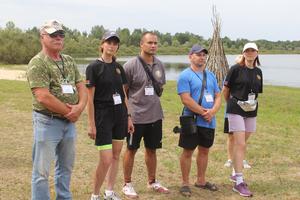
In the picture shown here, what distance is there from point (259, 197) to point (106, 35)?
8.48 feet

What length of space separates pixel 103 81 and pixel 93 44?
68.6m

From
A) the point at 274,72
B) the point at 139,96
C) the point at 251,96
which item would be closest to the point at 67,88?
the point at 139,96

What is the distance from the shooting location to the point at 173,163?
6.37 m

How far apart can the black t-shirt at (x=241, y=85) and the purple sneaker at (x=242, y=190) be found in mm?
877

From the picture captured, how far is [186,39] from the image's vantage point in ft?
328

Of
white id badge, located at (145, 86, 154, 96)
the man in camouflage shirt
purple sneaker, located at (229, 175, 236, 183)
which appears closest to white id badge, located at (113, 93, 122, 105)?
white id badge, located at (145, 86, 154, 96)

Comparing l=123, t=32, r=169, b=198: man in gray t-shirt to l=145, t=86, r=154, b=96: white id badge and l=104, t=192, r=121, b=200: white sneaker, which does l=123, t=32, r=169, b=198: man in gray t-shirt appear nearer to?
l=145, t=86, r=154, b=96: white id badge

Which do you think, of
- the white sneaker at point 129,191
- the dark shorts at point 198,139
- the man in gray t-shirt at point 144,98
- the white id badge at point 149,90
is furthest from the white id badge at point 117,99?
the white sneaker at point 129,191

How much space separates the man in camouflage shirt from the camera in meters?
3.62

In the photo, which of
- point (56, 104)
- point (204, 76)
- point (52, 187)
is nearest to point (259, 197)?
point (204, 76)

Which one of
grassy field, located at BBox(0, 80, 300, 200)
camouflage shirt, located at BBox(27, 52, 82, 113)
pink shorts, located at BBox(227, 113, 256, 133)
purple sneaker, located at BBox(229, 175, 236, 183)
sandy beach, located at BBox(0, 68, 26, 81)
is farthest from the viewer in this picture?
sandy beach, located at BBox(0, 68, 26, 81)

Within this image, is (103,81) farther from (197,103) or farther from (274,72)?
(274,72)

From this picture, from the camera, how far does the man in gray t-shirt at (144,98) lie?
4887 mm

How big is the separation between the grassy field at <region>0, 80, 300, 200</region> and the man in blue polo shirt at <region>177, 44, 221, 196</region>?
0.53 meters
